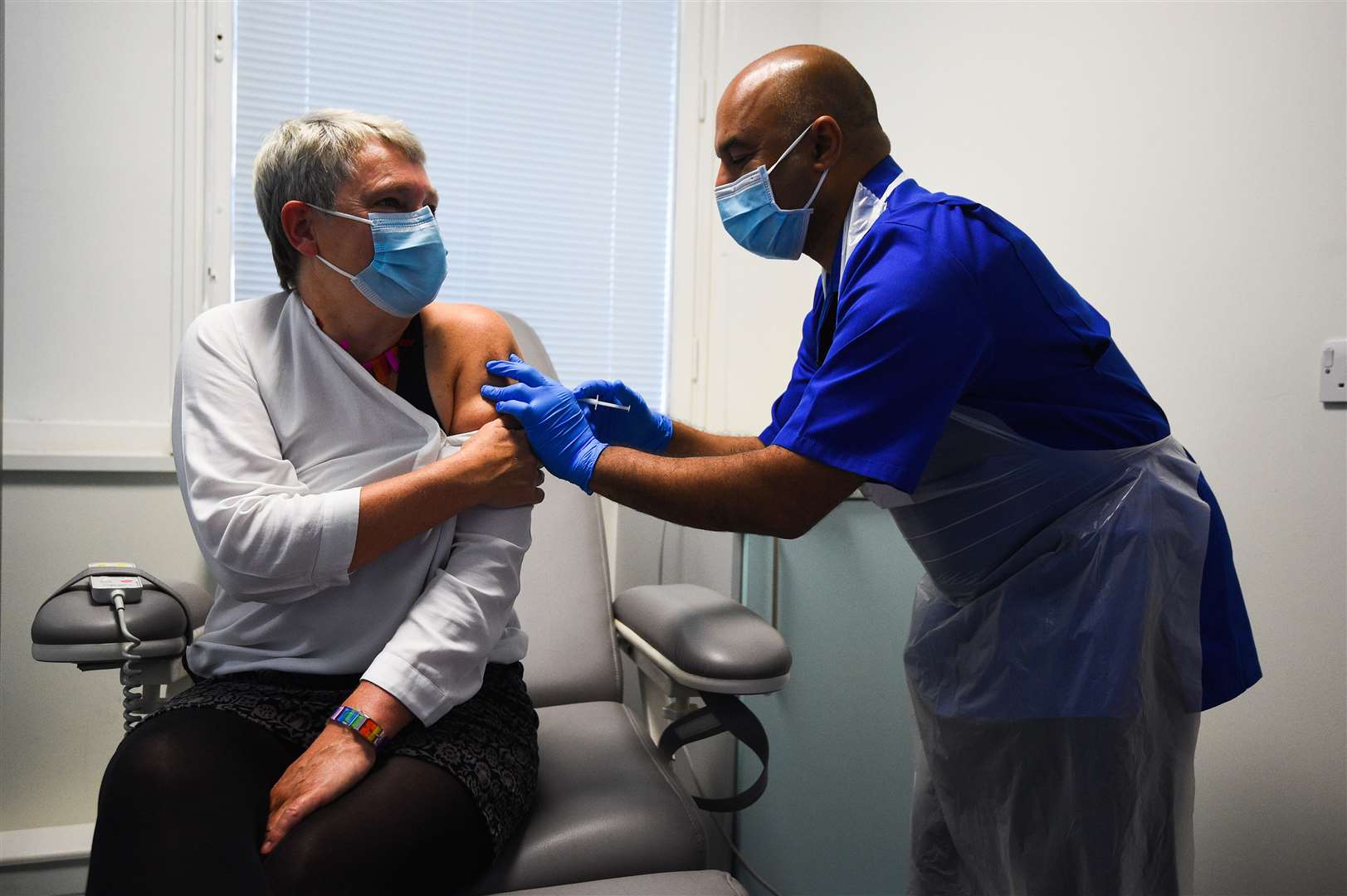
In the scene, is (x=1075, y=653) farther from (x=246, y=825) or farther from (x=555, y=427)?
(x=246, y=825)

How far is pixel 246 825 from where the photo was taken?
893 millimetres

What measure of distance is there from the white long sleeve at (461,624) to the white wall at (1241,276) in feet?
3.71

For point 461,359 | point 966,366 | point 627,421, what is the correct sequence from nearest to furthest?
point 966,366, point 461,359, point 627,421

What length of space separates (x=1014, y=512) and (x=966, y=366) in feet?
0.76

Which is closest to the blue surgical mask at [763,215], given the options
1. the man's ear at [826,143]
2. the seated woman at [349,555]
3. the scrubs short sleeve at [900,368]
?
the man's ear at [826,143]

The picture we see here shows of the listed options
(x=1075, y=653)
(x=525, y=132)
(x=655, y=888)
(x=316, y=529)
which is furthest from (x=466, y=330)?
(x=525, y=132)

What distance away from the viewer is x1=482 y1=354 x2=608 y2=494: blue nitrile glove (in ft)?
3.90

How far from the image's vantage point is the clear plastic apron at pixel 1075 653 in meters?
1.07

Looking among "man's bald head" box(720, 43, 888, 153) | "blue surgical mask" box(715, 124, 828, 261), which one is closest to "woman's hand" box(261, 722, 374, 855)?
"blue surgical mask" box(715, 124, 828, 261)

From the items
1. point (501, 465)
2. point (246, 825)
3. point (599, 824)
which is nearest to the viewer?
point (246, 825)

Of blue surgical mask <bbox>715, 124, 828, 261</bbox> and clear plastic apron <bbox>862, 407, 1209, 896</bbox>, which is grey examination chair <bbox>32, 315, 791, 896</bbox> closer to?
clear plastic apron <bbox>862, 407, 1209, 896</bbox>

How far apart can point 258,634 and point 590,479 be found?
464 mm

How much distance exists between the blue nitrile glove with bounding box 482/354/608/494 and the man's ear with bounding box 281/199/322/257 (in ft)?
1.02

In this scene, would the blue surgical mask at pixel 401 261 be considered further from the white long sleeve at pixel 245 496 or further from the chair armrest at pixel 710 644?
the chair armrest at pixel 710 644
